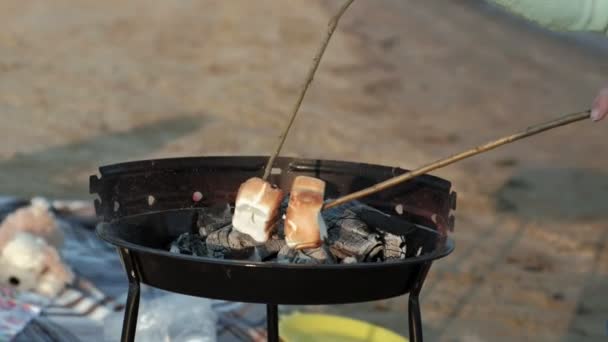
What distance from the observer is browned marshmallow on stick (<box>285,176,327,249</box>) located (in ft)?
6.23

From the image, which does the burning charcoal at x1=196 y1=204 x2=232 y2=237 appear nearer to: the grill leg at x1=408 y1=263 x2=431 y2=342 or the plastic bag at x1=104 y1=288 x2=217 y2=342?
the grill leg at x1=408 y1=263 x2=431 y2=342

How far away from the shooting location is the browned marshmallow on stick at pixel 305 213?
1.90 meters

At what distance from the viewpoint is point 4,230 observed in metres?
3.10

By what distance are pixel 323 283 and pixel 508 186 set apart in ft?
12.8

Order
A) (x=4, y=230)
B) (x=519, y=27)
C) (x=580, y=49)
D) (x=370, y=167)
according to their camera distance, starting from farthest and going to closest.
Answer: (x=519, y=27) → (x=580, y=49) → (x=4, y=230) → (x=370, y=167)

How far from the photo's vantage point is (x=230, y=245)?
200 centimetres

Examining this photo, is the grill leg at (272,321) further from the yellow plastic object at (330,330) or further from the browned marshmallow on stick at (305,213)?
the browned marshmallow on stick at (305,213)

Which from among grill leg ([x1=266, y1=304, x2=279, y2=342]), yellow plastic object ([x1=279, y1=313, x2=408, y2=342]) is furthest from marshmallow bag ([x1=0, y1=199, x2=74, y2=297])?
grill leg ([x1=266, y1=304, x2=279, y2=342])

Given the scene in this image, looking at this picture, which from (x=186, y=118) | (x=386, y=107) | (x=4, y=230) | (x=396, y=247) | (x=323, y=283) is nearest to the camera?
(x=323, y=283)

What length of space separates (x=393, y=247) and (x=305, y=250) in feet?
0.75

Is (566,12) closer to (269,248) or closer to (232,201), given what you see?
(269,248)

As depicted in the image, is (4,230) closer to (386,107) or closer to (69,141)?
(69,141)

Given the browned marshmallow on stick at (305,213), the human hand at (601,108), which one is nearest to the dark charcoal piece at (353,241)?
the browned marshmallow on stick at (305,213)

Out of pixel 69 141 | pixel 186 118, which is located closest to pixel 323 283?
pixel 69 141
